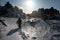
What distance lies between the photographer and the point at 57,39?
18.5m

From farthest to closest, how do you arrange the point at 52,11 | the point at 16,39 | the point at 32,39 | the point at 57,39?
the point at 52,11
the point at 57,39
the point at 32,39
the point at 16,39

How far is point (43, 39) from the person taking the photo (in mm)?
17719

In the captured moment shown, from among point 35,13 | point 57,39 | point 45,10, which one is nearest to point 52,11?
point 45,10

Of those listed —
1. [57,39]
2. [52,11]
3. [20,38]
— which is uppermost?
[52,11]

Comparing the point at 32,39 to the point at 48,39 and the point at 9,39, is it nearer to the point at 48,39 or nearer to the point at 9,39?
the point at 48,39

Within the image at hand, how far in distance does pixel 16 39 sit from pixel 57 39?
28.5ft

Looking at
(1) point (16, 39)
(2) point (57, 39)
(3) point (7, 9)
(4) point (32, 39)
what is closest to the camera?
(1) point (16, 39)

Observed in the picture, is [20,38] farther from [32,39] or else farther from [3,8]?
[3,8]

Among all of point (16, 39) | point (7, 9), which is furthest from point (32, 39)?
point (7, 9)

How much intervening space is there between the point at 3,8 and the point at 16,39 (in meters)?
80.3

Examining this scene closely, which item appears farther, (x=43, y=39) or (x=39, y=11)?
(x=39, y=11)

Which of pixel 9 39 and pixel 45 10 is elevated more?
pixel 45 10

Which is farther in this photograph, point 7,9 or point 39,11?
point 39,11

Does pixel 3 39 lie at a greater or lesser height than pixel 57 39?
greater
